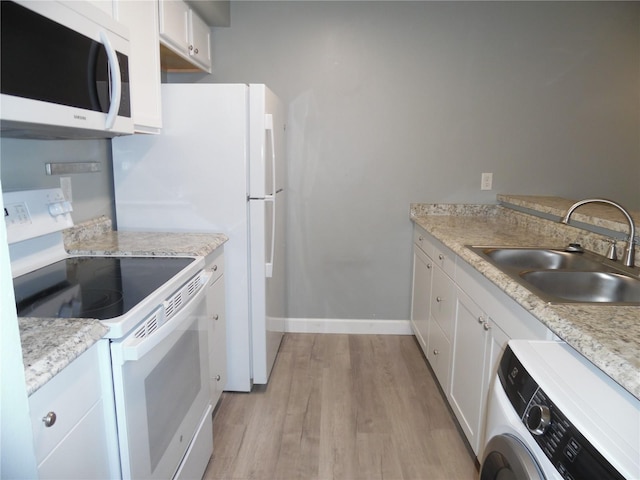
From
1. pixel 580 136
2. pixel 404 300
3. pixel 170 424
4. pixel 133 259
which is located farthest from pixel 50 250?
pixel 580 136

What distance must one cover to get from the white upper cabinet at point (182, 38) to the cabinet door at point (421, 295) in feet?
6.07

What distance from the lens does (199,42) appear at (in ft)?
8.66

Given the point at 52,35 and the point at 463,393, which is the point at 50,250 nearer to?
the point at 52,35

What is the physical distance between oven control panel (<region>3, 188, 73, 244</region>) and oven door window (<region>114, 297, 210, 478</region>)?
25.2 inches

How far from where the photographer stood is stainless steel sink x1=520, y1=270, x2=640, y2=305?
5.10ft

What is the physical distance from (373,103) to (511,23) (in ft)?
3.38

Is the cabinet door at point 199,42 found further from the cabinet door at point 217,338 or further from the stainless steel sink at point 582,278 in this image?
the stainless steel sink at point 582,278

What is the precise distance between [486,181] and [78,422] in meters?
2.80

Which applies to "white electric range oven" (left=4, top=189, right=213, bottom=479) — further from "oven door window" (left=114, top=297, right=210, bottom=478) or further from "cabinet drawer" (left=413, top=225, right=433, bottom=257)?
"cabinet drawer" (left=413, top=225, right=433, bottom=257)

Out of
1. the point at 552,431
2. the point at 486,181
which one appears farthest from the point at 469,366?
the point at 486,181

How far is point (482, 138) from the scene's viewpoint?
298 centimetres

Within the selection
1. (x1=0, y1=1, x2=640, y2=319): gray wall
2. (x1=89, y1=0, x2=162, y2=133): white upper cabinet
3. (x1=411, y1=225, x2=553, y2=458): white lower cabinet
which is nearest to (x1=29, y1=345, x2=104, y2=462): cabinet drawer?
(x1=89, y1=0, x2=162, y2=133): white upper cabinet

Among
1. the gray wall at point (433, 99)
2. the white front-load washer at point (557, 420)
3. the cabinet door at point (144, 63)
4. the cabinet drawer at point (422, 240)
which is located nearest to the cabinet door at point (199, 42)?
the gray wall at point (433, 99)

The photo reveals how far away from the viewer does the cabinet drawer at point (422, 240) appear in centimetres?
265
